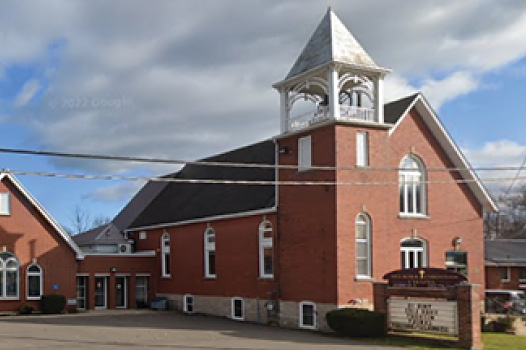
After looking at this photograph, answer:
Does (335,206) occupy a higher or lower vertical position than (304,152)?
lower

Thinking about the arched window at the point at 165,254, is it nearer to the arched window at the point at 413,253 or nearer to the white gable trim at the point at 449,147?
the arched window at the point at 413,253

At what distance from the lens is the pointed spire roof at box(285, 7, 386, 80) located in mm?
29953

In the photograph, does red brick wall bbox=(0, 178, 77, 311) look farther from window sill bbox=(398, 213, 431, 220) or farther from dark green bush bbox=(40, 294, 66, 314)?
window sill bbox=(398, 213, 431, 220)

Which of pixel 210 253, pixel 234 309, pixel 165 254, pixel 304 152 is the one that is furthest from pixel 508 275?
pixel 304 152

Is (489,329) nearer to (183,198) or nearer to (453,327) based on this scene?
(453,327)

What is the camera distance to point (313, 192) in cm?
3025

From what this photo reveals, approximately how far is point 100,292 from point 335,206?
63.2ft

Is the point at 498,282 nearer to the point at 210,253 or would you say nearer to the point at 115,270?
the point at 210,253

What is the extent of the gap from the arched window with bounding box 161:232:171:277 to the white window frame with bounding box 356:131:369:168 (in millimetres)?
16768

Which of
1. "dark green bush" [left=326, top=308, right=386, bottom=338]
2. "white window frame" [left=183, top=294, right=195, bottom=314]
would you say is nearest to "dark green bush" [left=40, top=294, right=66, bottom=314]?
"white window frame" [left=183, top=294, right=195, bottom=314]

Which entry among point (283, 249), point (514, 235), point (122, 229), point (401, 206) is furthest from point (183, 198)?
point (514, 235)

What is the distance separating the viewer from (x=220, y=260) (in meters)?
37.2

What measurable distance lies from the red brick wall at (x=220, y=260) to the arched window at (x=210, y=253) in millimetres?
371

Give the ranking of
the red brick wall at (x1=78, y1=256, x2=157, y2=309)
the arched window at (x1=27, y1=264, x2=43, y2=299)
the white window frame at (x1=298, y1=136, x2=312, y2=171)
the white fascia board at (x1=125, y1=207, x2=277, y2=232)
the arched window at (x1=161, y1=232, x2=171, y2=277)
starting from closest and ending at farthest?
1. the white window frame at (x1=298, y1=136, x2=312, y2=171)
2. the white fascia board at (x1=125, y1=207, x2=277, y2=232)
3. the arched window at (x1=27, y1=264, x2=43, y2=299)
4. the red brick wall at (x1=78, y1=256, x2=157, y2=309)
5. the arched window at (x1=161, y1=232, x2=171, y2=277)
